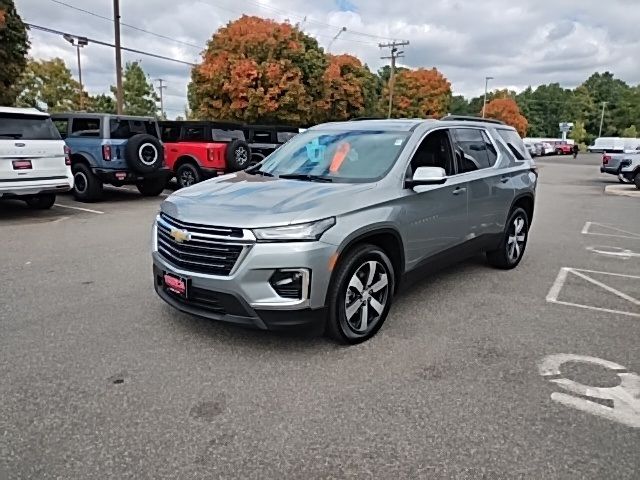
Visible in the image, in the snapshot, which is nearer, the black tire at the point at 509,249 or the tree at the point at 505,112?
the black tire at the point at 509,249

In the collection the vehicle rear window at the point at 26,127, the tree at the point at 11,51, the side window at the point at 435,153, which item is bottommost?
the side window at the point at 435,153

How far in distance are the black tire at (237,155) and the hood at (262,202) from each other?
340 inches

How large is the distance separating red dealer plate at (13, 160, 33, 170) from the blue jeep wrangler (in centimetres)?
237

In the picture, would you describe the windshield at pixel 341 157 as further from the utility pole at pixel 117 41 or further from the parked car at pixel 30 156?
the utility pole at pixel 117 41

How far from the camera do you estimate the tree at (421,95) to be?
2082 inches

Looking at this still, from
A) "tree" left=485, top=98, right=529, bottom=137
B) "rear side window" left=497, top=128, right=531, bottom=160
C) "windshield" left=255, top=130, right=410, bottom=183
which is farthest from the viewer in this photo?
"tree" left=485, top=98, right=529, bottom=137

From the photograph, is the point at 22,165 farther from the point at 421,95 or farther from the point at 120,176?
the point at 421,95

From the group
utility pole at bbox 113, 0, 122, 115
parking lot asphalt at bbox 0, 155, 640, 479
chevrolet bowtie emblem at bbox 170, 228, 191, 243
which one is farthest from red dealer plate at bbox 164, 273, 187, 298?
utility pole at bbox 113, 0, 122, 115

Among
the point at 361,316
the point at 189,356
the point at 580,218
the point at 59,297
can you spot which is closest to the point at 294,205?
the point at 361,316

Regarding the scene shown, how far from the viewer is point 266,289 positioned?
331 centimetres

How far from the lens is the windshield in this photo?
420 centimetres

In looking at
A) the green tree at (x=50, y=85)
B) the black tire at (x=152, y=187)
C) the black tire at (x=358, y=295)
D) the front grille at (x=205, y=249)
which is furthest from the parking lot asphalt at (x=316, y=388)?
the green tree at (x=50, y=85)

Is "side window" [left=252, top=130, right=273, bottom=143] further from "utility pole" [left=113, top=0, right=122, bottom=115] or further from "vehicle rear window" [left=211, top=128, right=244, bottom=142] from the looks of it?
"utility pole" [left=113, top=0, right=122, bottom=115]

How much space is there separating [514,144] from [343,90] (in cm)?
2533
